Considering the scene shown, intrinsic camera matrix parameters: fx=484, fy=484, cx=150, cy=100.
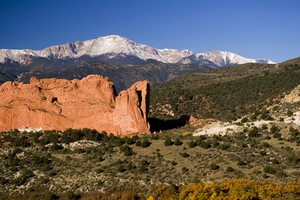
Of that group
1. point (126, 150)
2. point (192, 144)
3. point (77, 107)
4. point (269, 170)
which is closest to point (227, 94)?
point (77, 107)

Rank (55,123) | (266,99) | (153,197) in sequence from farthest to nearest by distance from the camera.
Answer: (266,99) → (55,123) → (153,197)

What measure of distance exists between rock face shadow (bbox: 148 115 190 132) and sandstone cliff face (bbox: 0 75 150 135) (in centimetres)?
463

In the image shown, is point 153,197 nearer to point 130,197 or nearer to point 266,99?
point 130,197

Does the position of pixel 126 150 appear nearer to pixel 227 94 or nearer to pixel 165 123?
pixel 165 123

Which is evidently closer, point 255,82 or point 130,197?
point 130,197

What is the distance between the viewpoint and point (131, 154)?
53469 mm

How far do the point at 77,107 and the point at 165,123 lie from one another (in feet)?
57.1

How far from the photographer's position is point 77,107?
7050cm

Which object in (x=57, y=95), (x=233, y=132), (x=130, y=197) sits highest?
(x=57, y=95)

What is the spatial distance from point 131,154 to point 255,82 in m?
62.8

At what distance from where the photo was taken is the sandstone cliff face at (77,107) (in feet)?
225

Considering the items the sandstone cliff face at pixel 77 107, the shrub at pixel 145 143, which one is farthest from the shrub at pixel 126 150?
the sandstone cliff face at pixel 77 107

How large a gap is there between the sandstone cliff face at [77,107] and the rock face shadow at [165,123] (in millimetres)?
4626

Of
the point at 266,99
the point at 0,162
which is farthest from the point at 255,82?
the point at 0,162
